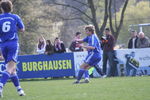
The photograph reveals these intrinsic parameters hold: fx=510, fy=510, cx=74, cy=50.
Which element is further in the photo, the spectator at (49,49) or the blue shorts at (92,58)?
the spectator at (49,49)

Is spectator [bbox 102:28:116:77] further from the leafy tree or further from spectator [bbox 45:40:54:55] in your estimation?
the leafy tree

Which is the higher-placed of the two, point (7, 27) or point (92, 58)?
point (7, 27)

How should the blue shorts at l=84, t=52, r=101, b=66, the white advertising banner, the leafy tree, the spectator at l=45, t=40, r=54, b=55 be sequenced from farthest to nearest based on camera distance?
the leafy tree, the spectator at l=45, t=40, r=54, b=55, the white advertising banner, the blue shorts at l=84, t=52, r=101, b=66

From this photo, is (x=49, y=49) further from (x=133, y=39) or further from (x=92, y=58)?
(x=92, y=58)

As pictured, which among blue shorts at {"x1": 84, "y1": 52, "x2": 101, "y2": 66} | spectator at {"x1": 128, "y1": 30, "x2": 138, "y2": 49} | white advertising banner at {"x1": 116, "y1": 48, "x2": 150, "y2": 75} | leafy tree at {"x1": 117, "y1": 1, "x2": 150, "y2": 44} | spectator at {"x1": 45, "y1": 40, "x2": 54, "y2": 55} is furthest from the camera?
leafy tree at {"x1": 117, "y1": 1, "x2": 150, "y2": 44}

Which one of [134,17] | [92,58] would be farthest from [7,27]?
[134,17]

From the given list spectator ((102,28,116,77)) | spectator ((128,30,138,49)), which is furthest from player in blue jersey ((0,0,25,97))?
spectator ((128,30,138,49))

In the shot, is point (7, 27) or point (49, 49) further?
point (49, 49)

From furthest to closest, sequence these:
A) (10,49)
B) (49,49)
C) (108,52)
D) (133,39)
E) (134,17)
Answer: (134,17), (49,49), (133,39), (108,52), (10,49)

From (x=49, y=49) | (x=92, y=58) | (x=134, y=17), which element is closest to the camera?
(x=92, y=58)

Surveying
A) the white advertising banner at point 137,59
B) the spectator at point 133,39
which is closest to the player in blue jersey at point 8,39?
the white advertising banner at point 137,59

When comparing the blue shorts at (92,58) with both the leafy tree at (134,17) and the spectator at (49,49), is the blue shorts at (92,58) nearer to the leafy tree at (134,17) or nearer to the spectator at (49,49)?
the spectator at (49,49)

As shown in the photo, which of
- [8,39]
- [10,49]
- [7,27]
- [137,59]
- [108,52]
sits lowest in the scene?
[137,59]

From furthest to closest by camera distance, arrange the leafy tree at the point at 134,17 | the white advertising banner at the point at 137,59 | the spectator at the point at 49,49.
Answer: the leafy tree at the point at 134,17 < the spectator at the point at 49,49 < the white advertising banner at the point at 137,59
